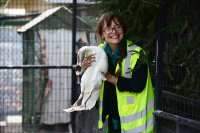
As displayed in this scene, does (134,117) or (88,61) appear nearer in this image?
(134,117)

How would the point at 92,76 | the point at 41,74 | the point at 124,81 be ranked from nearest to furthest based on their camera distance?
the point at 124,81, the point at 92,76, the point at 41,74

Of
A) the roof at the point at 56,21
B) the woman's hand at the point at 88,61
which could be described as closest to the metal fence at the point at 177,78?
the woman's hand at the point at 88,61

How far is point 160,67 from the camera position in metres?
4.09

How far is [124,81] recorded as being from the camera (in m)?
3.94

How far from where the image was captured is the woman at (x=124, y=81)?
12.9ft

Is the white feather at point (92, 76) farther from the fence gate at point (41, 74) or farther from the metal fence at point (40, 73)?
the fence gate at point (41, 74)

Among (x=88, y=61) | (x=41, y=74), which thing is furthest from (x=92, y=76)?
(x=41, y=74)

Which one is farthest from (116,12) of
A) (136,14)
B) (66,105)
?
(66,105)

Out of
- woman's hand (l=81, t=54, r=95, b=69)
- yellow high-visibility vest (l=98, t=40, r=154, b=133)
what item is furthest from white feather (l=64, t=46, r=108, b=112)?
yellow high-visibility vest (l=98, t=40, r=154, b=133)

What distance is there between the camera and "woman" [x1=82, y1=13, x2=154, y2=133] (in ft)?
12.9

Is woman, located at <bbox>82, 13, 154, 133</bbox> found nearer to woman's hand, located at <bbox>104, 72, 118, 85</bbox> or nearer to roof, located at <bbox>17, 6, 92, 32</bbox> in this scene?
woman's hand, located at <bbox>104, 72, 118, 85</bbox>

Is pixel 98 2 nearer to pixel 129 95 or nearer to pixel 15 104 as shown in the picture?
pixel 129 95

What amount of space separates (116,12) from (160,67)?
1.90ft

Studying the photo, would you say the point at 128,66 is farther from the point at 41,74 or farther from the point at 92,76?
the point at 41,74
